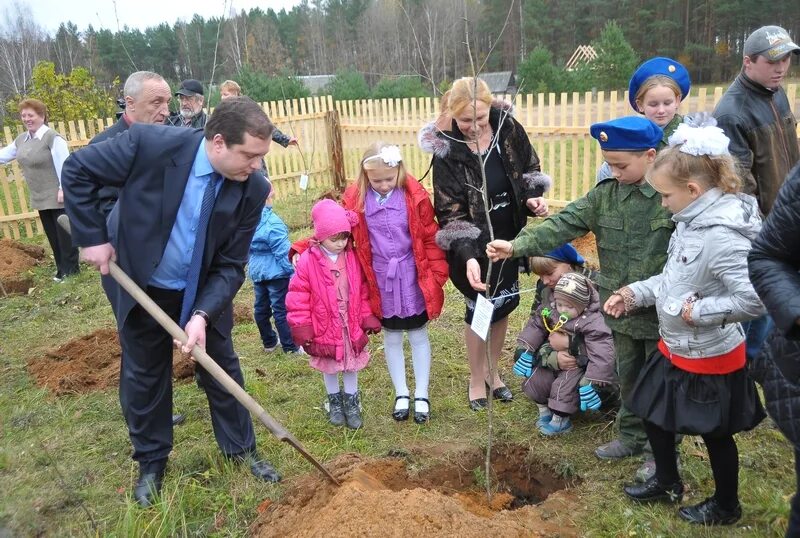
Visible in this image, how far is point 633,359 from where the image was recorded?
2.92 meters

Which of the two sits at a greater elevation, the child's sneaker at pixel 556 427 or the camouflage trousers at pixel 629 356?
the camouflage trousers at pixel 629 356

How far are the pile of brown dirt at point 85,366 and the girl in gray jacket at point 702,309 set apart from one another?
3529mm

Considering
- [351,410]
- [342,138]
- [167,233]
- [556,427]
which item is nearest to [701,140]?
[556,427]

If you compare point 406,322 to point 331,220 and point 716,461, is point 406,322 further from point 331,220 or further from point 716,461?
point 716,461

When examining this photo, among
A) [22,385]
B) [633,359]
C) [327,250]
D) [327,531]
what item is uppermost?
[327,250]

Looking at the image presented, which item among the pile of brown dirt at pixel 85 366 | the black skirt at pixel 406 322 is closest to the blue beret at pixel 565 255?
the black skirt at pixel 406 322

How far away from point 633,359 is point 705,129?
1141mm

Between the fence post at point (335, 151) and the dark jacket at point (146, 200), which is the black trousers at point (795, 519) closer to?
the dark jacket at point (146, 200)

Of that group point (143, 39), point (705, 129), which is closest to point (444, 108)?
point (705, 129)

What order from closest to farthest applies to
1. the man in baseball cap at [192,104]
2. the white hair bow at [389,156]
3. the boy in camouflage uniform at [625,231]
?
the boy in camouflage uniform at [625,231] < the white hair bow at [389,156] < the man in baseball cap at [192,104]

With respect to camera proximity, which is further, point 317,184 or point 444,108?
point 317,184

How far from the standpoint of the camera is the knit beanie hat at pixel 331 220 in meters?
3.58

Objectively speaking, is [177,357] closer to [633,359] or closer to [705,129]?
[633,359]

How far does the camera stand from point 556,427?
3.58 meters
